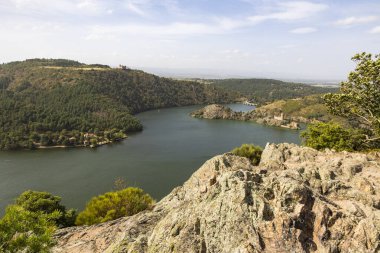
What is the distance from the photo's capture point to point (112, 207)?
40.6 m

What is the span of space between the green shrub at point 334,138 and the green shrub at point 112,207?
2776 cm

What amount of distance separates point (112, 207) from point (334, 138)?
33730 mm

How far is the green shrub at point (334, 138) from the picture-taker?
1692 inches

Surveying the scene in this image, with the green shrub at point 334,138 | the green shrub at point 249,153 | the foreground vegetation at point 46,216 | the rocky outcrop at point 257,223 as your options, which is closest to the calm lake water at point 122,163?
the green shrub at point 249,153

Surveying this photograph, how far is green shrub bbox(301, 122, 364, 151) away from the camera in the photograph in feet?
141

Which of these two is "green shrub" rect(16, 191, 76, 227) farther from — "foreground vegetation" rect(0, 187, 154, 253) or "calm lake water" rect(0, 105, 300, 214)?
"calm lake water" rect(0, 105, 300, 214)

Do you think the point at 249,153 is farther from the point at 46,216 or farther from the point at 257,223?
the point at 257,223

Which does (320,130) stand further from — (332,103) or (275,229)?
(275,229)

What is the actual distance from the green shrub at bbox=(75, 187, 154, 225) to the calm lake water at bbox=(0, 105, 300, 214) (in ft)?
87.6

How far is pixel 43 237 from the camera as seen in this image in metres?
14.5

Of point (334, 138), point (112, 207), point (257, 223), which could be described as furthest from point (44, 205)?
point (334, 138)

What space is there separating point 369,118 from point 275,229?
34.3 meters

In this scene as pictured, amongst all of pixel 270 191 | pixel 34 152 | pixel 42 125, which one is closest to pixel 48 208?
pixel 270 191

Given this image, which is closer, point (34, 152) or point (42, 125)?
point (34, 152)
